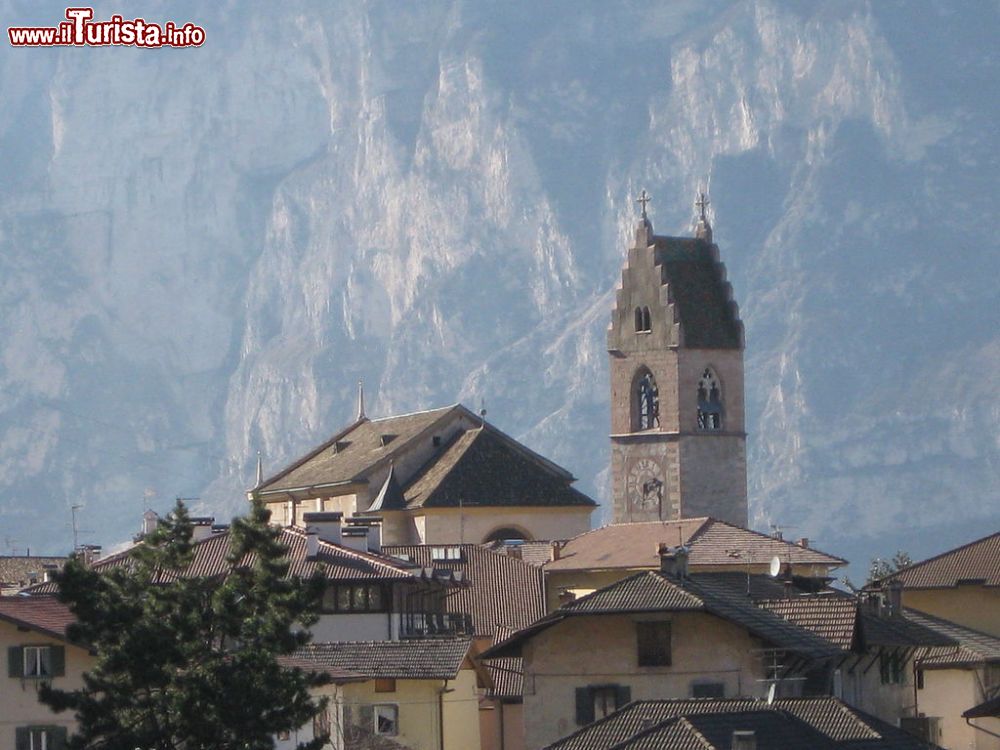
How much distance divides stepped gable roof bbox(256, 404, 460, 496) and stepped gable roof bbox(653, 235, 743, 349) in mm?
13253

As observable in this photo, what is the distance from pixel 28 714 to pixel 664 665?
11788 mm

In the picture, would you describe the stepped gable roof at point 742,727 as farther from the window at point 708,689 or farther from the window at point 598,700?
the window at point 598,700

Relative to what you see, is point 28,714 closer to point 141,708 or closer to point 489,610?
point 141,708

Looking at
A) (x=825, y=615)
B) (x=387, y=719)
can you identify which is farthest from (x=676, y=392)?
(x=825, y=615)

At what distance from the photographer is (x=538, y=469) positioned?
103438 mm

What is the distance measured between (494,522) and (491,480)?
60.1 inches

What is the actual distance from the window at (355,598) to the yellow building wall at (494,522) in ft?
108

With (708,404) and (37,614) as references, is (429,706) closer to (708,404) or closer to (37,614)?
(37,614)

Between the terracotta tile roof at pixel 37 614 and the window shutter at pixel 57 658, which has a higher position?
the terracotta tile roof at pixel 37 614

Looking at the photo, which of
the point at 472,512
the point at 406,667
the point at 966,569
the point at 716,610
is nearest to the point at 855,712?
the point at 716,610

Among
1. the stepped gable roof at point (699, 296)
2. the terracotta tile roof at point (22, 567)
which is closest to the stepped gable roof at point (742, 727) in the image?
the terracotta tile roof at point (22, 567)

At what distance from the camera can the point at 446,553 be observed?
289 ft

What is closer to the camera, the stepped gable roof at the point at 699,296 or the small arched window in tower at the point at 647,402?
the stepped gable roof at the point at 699,296

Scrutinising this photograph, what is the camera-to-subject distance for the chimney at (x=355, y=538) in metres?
77.2
